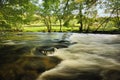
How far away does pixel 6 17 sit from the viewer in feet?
42.5

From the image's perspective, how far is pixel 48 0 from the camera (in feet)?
42.5

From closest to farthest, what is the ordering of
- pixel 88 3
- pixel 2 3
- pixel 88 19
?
1. pixel 88 3
2. pixel 2 3
3. pixel 88 19

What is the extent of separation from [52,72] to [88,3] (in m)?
4.11

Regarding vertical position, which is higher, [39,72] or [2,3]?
[2,3]

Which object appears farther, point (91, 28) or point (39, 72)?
point (91, 28)

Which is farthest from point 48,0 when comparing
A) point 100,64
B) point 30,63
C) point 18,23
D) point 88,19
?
point 88,19

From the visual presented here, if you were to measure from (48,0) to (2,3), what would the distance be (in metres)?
2.89

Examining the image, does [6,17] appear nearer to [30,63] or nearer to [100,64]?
[30,63]

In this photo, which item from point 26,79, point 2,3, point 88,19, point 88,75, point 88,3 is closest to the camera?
point 26,79

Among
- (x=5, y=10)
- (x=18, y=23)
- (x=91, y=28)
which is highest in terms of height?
(x=5, y=10)

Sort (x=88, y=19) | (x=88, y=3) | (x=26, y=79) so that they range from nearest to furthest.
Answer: (x=26, y=79)
(x=88, y=3)
(x=88, y=19)

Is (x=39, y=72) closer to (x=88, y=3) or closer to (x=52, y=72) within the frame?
(x=52, y=72)

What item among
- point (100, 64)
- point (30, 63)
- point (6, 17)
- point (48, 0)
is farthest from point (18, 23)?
point (100, 64)

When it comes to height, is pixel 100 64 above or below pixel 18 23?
below
